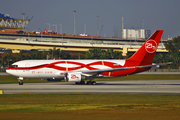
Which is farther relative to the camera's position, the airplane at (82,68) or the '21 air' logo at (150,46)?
the '21 air' logo at (150,46)

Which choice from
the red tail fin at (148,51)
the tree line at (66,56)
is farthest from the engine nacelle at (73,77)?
the tree line at (66,56)

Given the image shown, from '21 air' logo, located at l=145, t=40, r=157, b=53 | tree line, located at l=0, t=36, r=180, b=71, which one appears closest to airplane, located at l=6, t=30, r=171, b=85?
'21 air' logo, located at l=145, t=40, r=157, b=53

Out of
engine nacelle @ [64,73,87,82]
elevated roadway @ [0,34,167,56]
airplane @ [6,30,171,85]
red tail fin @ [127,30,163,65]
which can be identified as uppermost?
elevated roadway @ [0,34,167,56]

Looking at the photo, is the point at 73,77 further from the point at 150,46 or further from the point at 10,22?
the point at 10,22

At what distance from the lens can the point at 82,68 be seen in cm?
4853

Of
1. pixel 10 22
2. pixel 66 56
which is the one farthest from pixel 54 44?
pixel 10 22

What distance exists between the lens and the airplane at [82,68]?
46.7 metres

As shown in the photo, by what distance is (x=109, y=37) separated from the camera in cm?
16675

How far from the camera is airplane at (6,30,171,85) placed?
4669 centimetres

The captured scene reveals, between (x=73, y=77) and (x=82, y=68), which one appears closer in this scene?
(x=73, y=77)

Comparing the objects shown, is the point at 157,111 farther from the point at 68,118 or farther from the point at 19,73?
the point at 19,73

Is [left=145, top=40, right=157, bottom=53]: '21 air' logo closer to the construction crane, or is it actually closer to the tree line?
the tree line

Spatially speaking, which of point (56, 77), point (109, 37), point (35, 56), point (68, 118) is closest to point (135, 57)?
point (56, 77)

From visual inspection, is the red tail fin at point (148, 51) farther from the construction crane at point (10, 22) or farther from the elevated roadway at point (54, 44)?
the construction crane at point (10, 22)
